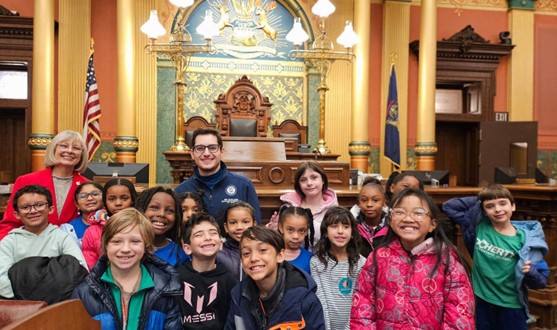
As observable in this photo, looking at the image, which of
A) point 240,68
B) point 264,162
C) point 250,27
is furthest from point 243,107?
point 264,162

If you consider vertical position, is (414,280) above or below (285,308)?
above

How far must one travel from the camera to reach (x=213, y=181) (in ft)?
8.88

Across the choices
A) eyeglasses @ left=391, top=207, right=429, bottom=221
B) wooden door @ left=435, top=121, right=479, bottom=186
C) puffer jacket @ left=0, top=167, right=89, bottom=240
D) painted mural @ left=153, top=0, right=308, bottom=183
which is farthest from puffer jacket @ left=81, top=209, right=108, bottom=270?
wooden door @ left=435, top=121, right=479, bottom=186

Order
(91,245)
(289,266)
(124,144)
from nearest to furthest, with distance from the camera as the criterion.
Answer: (289,266), (91,245), (124,144)

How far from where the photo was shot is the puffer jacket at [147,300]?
174 centimetres

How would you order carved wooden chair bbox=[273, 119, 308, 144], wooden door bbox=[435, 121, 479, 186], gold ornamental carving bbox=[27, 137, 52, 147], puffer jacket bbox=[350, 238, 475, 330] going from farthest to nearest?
1. wooden door bbox=[435, 121, 479, 186]
2. carved wooden chair bbox=[273, 119, 308, 144]
3. gold ornamental carving bbox=[27, 137, 52, 147]
4. puffer jacket bbox=[350, 238, 475, 330]

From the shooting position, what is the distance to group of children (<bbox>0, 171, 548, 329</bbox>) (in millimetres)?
1752

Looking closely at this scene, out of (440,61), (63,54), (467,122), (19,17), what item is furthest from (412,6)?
(19,17)

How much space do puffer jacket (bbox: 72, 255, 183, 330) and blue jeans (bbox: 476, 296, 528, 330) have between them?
183 centimetres

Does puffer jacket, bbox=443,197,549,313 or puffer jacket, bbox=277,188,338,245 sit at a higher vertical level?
puffer jacket, bbox=277,188,338,245

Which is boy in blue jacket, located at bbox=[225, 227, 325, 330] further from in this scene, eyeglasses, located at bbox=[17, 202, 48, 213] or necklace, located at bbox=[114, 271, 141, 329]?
eyeglasses, located at bbox=[17, 202, 48, 213]

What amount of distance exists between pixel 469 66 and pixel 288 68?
3929 mm

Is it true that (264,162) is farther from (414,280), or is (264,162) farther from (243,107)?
(243,107)

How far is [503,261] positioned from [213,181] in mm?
1700
